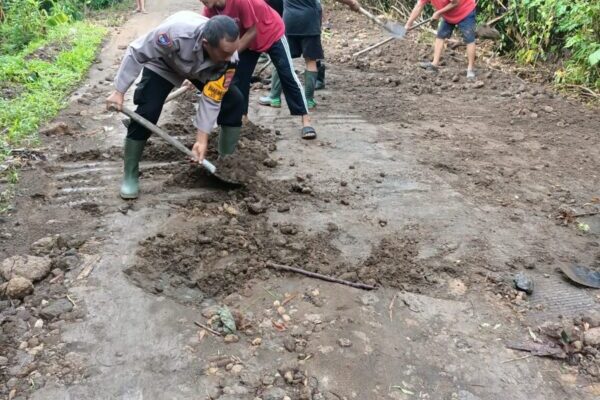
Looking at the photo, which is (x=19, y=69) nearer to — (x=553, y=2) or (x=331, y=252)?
(x=331, y=252)

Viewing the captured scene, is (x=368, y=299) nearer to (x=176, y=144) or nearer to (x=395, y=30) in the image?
(x=176, y=144)

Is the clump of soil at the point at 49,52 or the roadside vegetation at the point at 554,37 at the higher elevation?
the roadside vegetation at the point at 554,37

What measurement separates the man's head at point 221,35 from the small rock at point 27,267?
151 cm

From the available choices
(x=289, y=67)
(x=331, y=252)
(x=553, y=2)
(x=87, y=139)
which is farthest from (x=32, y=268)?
(x=553, y=2)

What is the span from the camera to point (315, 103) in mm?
5840

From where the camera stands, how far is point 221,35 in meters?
2.92

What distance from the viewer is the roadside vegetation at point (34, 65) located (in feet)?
15.1

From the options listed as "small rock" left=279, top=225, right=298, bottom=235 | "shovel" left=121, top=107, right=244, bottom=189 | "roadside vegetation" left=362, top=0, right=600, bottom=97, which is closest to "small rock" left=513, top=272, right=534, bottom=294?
"small rock" left=279, top=225, right=298, bottom=235

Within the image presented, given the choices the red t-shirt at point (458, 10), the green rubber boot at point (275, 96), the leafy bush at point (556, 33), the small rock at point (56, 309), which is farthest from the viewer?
the red t-shirt at point (458, 10)

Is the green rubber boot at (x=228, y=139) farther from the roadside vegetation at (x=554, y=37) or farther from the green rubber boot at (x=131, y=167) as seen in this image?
the roadside vegetation at (x=554, y=37)

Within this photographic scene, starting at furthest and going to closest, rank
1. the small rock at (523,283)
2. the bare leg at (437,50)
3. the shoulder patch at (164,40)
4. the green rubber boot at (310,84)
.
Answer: the bare leg at (437,50) → the green rubber boot at (310,84) → the shoulder patch at (164,40) → the small rock at (523,283)

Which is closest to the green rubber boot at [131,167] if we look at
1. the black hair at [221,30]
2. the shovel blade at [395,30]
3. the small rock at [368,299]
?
the black hair at [221,30]

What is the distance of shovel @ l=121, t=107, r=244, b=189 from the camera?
130 inches

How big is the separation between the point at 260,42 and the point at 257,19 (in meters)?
0.20
